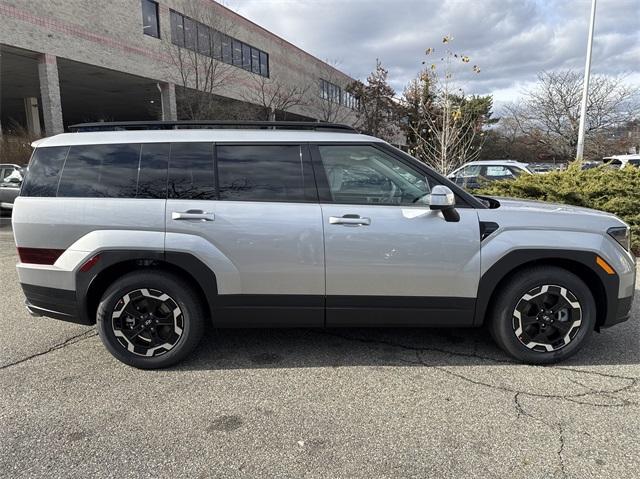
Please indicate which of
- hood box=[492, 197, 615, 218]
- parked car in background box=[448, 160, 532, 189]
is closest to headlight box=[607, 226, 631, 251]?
hood box=[492, 197, 615, 218]

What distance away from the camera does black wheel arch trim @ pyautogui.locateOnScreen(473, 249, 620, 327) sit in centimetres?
Result: 350

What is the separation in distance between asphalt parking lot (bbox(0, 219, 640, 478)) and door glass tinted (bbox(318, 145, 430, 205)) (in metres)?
1.34

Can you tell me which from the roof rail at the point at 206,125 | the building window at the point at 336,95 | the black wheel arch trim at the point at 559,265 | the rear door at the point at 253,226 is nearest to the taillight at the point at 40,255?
the rear door at the point at 253,226

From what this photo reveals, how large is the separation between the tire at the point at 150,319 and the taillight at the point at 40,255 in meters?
0.48

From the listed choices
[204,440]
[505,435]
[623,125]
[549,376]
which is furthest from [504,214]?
[623,125]

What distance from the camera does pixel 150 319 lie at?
11.8 feet

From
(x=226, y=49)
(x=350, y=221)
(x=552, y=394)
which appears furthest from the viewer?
(x=226, y=49)

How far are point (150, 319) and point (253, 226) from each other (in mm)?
1114

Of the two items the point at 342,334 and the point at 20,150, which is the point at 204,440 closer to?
the point at 342,334

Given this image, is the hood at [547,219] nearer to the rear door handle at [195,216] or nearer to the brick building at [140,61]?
the rear door handle at [195,216]

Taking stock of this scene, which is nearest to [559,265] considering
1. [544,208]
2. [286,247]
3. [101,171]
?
[544,208]

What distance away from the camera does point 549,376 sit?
3.48 m

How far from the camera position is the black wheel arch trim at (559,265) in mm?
3500

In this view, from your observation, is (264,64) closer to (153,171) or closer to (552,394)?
(153,171)
